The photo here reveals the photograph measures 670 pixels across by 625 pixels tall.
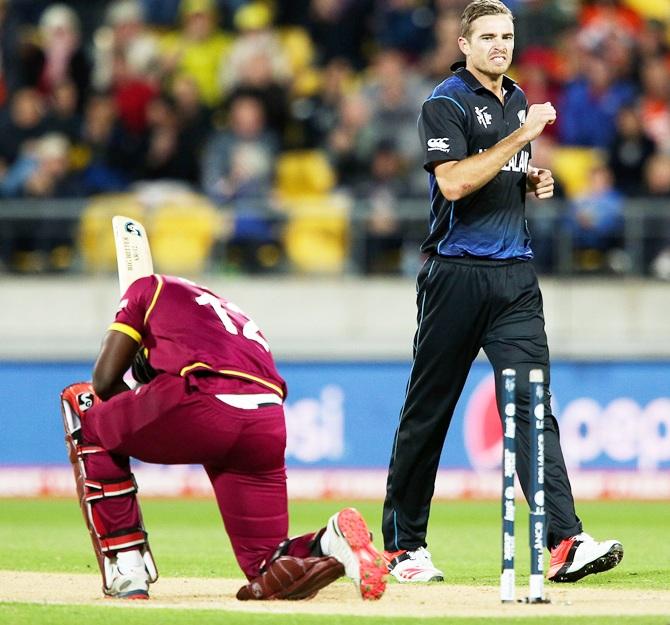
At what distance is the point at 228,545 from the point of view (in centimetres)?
905

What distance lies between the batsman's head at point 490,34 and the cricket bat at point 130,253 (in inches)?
65.7

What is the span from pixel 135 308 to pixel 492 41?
202 cm

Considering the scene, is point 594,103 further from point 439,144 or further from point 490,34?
point 439,144

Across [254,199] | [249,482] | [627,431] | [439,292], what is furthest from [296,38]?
[249,482]

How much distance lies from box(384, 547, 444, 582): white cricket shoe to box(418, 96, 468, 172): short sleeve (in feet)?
5.65

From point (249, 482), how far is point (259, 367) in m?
0.45

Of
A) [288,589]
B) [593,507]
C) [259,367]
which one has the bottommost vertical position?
[593,507]

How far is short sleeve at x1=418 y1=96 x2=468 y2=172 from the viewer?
6.55 metres

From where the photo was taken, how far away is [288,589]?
5.88 meters

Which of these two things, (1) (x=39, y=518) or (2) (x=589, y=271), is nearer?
(1) (x=39, y=518)

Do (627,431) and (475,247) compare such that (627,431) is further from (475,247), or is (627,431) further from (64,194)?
(475,247)

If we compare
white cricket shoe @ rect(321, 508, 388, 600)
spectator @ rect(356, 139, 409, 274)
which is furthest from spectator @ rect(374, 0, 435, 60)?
white cricket shoe @ rect(321, 508, 388, 600)

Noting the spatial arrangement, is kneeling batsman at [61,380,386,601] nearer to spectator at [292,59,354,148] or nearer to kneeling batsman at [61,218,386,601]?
kneeling batsman at [61,218,386,601]

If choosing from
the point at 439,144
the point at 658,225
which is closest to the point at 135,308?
the point at 439,144
